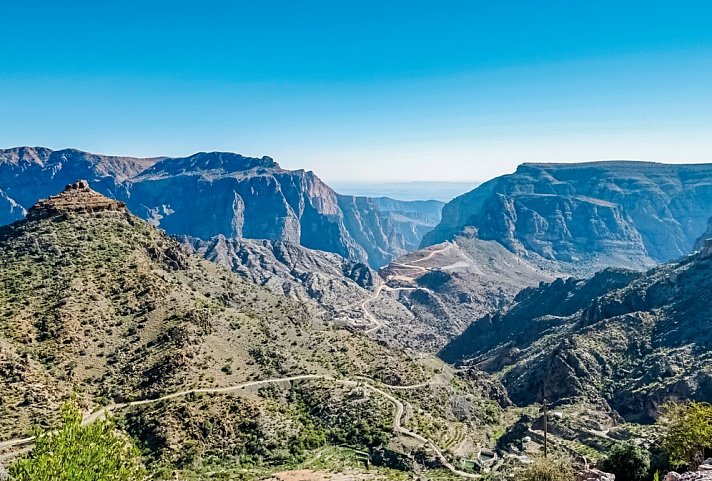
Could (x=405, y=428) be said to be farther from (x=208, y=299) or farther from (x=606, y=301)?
(x=606, y=301)

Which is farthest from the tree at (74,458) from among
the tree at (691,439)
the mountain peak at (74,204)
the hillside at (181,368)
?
the mountain peak at (74,204)

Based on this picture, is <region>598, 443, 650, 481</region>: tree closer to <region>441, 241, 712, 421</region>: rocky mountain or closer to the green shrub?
the green shrub

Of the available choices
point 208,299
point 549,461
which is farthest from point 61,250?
point 549,461

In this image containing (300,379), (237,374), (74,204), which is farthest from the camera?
(74,204)

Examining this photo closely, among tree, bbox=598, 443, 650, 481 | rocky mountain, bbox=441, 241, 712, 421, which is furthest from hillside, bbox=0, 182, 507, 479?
tree, bbox=598, 443, 650, 481

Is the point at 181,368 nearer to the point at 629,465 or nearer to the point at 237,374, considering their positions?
the point at 237,374

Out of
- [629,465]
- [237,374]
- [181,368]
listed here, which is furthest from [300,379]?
[629,465]
